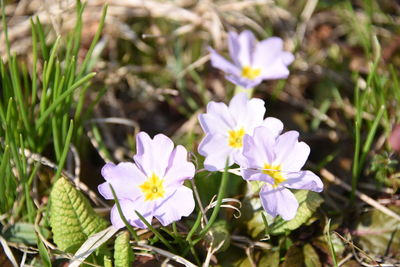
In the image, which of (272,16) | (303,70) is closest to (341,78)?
(303,70)

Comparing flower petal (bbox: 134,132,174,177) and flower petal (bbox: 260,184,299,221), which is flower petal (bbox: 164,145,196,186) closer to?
flower petal (bbox: 134,132,174,177)

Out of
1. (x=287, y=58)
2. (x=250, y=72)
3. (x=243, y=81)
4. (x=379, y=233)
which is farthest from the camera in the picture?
(x=250, y=72)

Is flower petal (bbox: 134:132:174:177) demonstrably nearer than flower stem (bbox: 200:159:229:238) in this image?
No

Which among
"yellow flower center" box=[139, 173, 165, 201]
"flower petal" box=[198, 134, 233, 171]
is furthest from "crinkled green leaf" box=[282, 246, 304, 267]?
"yellow flower center" box=[139, 173, 165, 201]

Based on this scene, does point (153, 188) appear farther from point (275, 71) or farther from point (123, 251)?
point (275, 71)

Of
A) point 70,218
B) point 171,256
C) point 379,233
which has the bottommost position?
point 379,233

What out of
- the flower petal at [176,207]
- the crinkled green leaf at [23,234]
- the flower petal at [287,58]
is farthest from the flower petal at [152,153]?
the flower petal at [287,58]

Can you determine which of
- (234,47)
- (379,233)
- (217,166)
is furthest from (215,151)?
(234,47)
